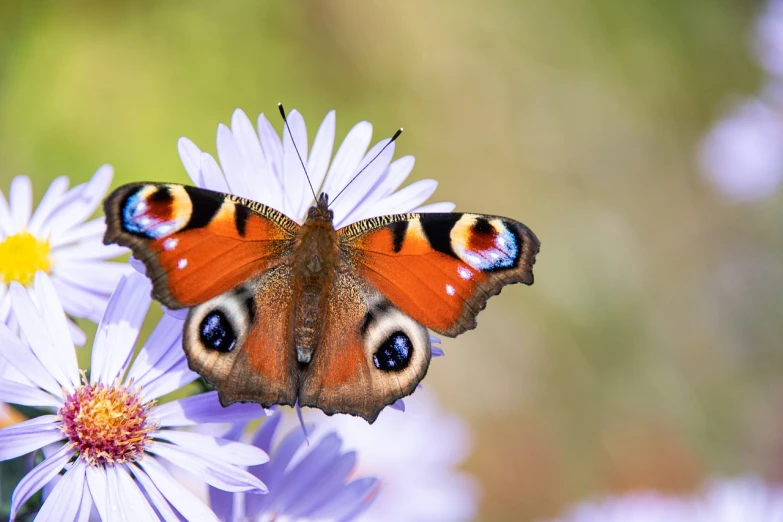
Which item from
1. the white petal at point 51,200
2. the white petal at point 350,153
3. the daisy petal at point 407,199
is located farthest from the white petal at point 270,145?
the white petal at point 51,200

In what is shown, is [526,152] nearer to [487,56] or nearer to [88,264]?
[487,56]

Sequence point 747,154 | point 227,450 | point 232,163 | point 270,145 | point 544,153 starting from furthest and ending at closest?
point 544,153 < point 747,154 < point 270,145 < point 232,163 < point 227,450

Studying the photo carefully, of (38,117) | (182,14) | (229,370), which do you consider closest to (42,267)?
(229,370)

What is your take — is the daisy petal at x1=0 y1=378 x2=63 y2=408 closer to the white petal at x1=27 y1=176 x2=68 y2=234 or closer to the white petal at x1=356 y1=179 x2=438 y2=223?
the white petal at x1=27 y1=176 x2=68 y2=234

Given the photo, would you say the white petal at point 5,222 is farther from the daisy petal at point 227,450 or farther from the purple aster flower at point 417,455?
the purple aster flower at point 417,455

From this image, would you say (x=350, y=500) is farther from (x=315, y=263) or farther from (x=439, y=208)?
(x=439, y=208)

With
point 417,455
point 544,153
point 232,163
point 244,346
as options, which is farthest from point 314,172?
point 544,153
